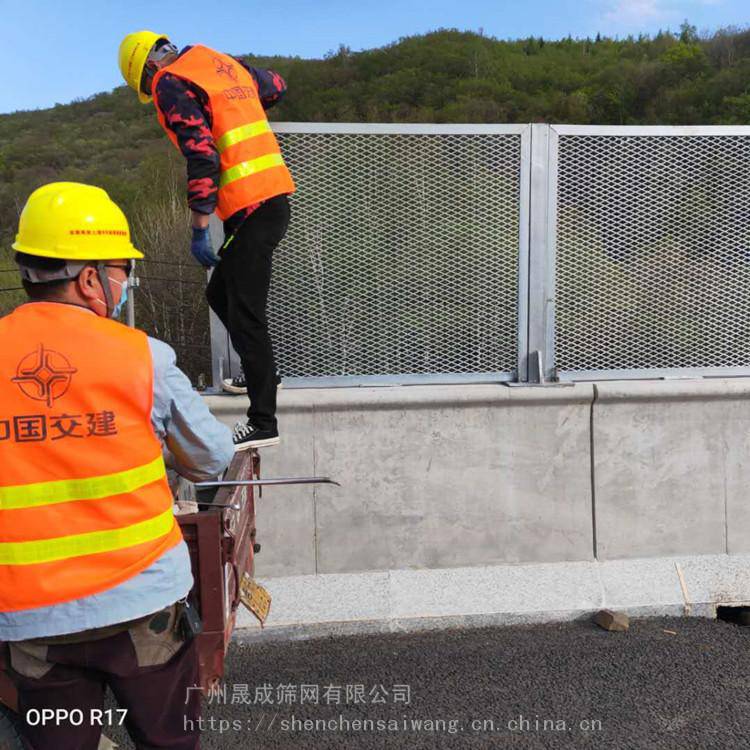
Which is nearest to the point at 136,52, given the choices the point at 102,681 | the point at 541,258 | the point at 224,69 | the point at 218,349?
the point at 224,69

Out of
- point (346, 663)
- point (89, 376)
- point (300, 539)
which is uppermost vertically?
→ point (89, 376)

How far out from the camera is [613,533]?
5184 millimetres

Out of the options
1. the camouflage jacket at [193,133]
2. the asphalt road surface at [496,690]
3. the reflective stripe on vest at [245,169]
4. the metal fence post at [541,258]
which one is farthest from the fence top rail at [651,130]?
the asphalt road surface at [496,690]

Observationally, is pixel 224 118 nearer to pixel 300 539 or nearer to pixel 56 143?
pixel 300 539

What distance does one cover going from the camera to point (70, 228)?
7.38 ft

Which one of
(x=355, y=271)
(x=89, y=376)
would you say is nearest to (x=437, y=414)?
(x=355, y=271)

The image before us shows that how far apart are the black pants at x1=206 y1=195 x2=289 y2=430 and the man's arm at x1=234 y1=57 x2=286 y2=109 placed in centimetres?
65

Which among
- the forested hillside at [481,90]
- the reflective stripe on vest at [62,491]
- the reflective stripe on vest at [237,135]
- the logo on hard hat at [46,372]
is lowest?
the reflective stripe on vest at [62,491]

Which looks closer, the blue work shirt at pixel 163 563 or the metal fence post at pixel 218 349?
the blue work shirt at pixel 163 563

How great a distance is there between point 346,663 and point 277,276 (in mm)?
2199

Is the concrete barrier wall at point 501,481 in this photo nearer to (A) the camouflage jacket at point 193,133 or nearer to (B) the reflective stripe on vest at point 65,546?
(A) the camouflage jacket at point 193,133

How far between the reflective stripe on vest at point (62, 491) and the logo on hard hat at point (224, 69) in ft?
9.61

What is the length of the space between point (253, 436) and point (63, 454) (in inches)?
102

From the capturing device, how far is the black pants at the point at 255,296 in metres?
4.65
